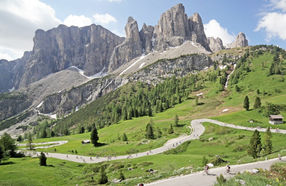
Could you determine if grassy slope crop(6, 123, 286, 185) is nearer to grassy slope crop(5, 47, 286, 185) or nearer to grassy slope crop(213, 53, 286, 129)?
grassy slope crop(5, 47, 286, 185)

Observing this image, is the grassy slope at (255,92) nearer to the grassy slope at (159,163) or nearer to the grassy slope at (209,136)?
the grassy slope at (209,136)

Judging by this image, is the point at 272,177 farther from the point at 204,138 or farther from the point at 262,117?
the point at 262,117

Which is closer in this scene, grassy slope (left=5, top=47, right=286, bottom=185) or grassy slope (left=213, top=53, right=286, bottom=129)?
grassy slope (left=5, top=47, right=286, bottom=185)

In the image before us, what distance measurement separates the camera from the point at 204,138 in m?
63.0

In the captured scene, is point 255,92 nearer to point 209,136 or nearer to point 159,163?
point 209,136

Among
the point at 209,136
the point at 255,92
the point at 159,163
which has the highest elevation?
the point at 255,92

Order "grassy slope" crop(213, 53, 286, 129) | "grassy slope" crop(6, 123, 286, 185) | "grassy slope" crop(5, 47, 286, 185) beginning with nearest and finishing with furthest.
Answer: "grassy slope" crop(5, 47, 286, 185), "grassy slope" crop(6, 123, 286, 185), "grassy slope" crop(213, 53, 286, 129)

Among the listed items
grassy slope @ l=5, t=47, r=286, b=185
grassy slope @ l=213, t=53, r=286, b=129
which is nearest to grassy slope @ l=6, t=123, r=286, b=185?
A: grassy slope @ l=5, t=47, r=286, b=185

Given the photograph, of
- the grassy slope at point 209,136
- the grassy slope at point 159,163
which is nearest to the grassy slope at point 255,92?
the grassy slope at point 209,136

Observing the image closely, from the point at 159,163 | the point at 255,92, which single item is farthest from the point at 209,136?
the point at 255,92

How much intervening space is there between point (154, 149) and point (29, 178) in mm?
39041

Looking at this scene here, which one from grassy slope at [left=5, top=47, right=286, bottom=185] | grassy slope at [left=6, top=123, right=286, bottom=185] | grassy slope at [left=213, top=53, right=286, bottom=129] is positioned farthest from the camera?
grassy slope at [left=213, top=53, right=286, bottom=129]

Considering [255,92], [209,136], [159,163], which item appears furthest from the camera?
→ [255,92]

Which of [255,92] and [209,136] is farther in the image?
[255,92]
